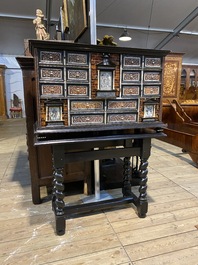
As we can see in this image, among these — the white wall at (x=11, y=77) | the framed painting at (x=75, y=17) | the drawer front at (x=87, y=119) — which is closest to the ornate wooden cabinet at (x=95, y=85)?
the drawer front at (x=87, y=119)

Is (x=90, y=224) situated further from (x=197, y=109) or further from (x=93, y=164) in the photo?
(x=197, y=109)

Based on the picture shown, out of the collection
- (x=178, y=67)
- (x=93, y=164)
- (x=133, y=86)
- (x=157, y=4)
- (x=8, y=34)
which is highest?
(x=157, y=4)

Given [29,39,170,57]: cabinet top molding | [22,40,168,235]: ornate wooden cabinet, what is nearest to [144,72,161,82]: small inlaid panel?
[22,40,168,235]: ornate wooden cabinet

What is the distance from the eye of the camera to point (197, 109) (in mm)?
4984

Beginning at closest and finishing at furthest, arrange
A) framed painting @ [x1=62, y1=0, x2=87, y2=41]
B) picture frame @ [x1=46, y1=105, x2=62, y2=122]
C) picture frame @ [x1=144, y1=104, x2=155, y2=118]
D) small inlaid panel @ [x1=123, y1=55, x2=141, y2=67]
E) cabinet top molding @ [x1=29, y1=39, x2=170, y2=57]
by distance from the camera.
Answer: cabinet top molding @ [x1=29, y1=39, x2=170, y2=57], picture frame @ [x1=46, y1=105, x2=62, y2=122], small inlaid panel @ [x1=123, y1=55, x2=141, y2=67], picture frame @ [x1=144, y1=104, x2=155, y2=118], framed painting @ [x1=62, y1=0, x2=87, y2=41]

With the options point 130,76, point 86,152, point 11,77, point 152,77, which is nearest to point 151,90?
point 152,77

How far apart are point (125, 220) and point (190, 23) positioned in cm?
805

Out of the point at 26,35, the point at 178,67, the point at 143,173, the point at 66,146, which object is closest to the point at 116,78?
the point at 66,146

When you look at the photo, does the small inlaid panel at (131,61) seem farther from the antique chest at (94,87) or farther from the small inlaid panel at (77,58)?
the small inlaid panel at (77,58)

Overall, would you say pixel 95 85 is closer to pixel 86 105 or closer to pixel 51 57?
pixel 86 105

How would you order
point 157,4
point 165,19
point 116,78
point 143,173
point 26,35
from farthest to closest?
1. point 26,35
2. point 165,19
3. point 157,4
4. point 143,173
5. point 116,78

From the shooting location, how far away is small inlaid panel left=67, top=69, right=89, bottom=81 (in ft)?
4.33

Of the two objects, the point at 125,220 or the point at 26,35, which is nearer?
the point at 125,220

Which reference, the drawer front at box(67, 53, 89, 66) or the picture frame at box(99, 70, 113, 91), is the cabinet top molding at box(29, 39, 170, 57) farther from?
the picture frame at box(99, 70, 113, 91)
